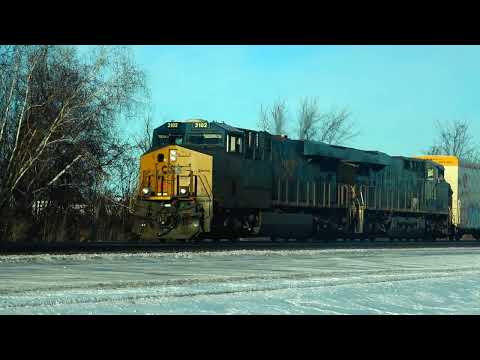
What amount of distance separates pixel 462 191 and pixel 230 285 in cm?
2988

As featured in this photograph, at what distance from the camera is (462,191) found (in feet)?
129

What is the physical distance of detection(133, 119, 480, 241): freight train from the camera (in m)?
24.1

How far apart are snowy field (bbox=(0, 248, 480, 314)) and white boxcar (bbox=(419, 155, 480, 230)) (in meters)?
19.7

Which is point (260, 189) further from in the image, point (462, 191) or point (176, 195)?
point (462, 191)

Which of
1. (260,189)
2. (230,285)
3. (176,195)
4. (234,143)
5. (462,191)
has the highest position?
(234,143)

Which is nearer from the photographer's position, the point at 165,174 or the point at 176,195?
the point at 176,195

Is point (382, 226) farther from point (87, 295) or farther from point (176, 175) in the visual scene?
point (87, 295)

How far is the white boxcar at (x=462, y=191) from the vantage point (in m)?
38.7

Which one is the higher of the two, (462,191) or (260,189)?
(462,191)

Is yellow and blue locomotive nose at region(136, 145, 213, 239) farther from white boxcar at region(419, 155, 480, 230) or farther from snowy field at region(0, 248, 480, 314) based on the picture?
white boxcar at region(419, 155, 480, 230)

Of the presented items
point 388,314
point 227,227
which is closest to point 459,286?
point 388,314

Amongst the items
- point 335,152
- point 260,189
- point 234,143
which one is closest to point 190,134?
point 234,143
